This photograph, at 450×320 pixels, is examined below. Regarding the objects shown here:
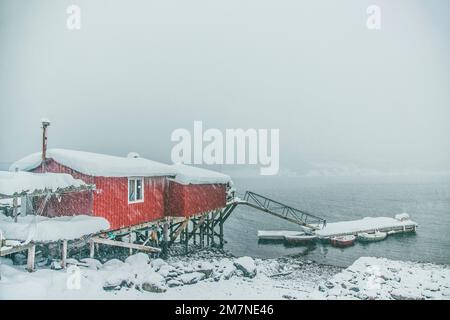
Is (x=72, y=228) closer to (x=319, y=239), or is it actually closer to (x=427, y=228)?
(x=319, y=239)

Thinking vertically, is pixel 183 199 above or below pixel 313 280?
above

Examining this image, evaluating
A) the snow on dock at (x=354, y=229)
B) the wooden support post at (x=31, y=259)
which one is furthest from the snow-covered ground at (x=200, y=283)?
the snow on dock at (x=354, y=229)

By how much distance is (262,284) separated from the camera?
41.1 feet

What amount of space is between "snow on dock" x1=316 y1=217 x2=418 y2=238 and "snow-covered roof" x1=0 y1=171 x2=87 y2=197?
20.5m

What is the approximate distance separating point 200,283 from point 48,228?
5547mm

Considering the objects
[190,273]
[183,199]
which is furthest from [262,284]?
[183,199]

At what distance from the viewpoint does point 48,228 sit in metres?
11.0

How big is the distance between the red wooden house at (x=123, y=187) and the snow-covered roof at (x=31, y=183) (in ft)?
2.67

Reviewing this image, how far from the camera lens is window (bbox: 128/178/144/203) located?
1463cm

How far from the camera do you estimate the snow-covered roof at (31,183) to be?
10.4m
